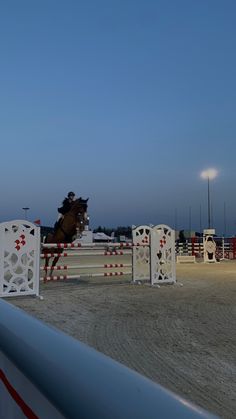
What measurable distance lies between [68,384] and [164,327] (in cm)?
665

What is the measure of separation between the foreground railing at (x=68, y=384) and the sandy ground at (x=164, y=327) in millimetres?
2553

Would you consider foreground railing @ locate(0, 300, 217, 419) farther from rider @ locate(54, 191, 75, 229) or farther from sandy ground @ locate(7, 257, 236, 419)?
rider @ locate(54, 191, 75, 229)

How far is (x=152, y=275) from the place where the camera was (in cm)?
1380

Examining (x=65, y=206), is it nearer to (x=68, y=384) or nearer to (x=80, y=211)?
(x=80, y=211)

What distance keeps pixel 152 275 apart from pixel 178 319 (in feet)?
17.6

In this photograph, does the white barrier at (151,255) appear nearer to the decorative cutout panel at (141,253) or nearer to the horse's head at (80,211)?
the decorative cutout panel at (141,253)

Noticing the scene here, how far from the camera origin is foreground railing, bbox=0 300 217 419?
110 cm

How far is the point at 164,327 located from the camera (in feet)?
25.4

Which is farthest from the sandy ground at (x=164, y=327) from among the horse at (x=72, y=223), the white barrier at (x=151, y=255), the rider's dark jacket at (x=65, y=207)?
the rider's dark jacket at (x=65, y=207)

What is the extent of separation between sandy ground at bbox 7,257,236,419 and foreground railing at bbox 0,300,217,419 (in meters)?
2.55

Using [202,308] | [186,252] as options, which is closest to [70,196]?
[202,308]

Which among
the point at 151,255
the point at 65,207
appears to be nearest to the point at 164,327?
the point at 151,255

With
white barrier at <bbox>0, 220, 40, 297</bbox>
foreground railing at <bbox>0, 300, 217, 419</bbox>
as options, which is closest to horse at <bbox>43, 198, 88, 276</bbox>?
white barrier at <bbox>0, 220, 40, 297</bbox>

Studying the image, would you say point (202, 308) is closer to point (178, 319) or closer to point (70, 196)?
point (178, 319)
